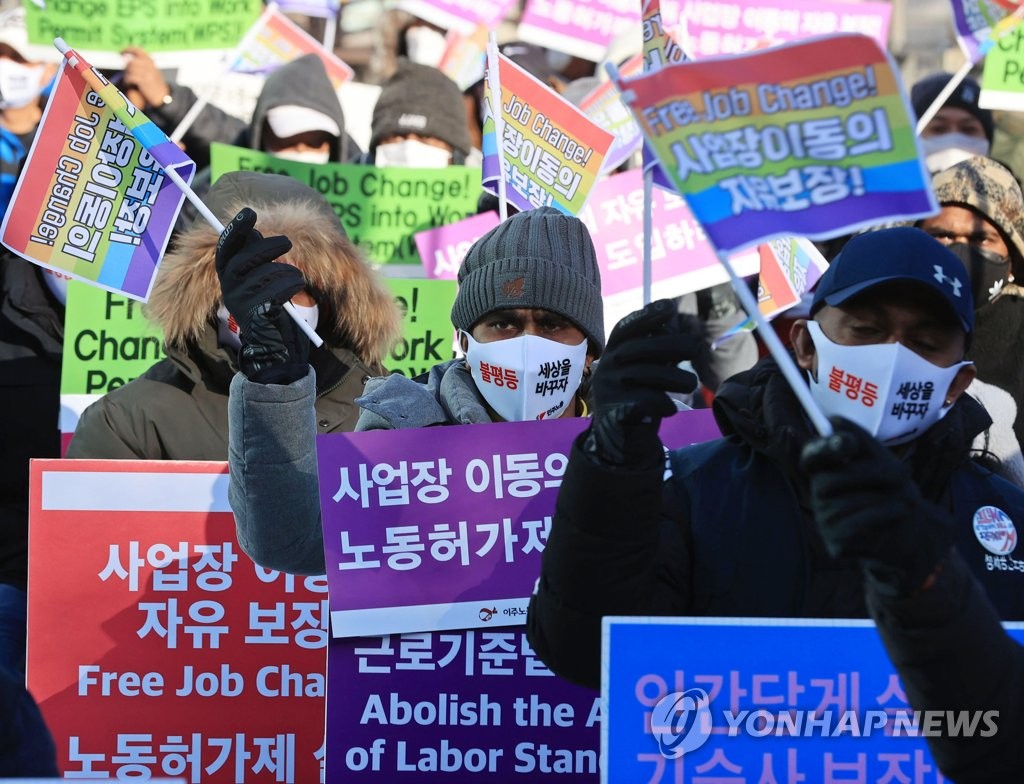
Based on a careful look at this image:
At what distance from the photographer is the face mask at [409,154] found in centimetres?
823

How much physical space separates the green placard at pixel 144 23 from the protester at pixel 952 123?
12.0 ft

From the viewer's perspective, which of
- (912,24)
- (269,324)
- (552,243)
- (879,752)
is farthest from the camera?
(912,24)

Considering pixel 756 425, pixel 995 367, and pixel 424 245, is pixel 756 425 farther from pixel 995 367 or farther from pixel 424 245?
pixel 424 245

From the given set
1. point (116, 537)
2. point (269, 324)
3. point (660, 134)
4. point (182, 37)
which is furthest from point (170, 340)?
point (182, 37)

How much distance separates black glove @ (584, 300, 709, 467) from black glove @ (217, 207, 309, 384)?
48.2 inches

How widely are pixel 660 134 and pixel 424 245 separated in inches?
184

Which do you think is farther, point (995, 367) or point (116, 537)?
point (995, 367)

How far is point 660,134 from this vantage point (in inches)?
101

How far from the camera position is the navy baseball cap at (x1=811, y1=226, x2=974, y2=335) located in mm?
3070

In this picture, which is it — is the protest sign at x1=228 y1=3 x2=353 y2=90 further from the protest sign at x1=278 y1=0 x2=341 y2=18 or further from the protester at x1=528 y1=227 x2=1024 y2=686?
the protester at x1=528 y1=227 x2=1024 y2=686

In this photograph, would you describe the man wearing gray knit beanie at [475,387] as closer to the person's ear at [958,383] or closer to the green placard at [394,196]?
the person's ear at [958,383]

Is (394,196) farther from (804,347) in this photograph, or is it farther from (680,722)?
(680,722)

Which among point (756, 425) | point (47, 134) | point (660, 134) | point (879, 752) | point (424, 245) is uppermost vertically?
point (424, 245)

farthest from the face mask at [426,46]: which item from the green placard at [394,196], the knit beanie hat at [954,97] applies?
the knit beanie hat at [954,97]
